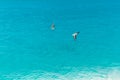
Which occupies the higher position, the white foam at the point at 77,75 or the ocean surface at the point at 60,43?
the ocean surface at the point at 60,43

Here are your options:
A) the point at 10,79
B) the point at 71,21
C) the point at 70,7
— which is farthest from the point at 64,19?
the point at 10,79

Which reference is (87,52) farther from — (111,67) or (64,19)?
(64,19)

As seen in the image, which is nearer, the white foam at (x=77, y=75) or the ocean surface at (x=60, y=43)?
the white foam at (x=77, y=75)

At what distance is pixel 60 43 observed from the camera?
29281mm

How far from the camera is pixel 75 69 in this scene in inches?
883

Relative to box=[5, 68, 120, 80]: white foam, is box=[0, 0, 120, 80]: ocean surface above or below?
above

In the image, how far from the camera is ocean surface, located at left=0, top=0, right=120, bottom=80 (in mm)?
22062

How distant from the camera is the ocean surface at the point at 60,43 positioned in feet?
72.4

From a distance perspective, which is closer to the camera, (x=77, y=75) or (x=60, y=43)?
(x=77, y=75)

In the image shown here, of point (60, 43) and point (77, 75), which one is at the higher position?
point (60, 43)

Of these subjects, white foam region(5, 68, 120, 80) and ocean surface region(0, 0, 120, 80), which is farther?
ocean surface region(0, 0, 120, 80)

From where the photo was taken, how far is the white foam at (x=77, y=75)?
20.6 meters

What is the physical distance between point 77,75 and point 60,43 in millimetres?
8431

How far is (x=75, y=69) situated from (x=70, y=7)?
1110 inches
